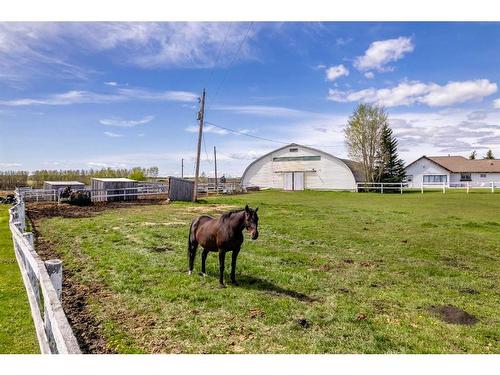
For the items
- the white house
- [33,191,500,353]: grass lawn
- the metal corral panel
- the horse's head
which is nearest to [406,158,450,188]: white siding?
the white house

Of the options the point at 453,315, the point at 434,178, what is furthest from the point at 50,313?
the point at 434,178

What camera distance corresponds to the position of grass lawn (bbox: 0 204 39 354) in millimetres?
4730

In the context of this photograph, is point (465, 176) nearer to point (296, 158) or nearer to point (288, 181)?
point (296, 158)

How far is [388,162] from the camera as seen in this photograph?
46500 mm

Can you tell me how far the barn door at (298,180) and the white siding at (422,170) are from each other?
20.1 m

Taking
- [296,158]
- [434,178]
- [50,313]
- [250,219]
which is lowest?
[50,313]

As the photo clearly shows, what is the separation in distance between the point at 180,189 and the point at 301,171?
71.7 feet

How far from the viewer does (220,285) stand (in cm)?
690

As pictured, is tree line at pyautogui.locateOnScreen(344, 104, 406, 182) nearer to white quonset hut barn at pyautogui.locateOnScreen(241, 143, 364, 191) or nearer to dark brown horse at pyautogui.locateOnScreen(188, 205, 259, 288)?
white quonset hut barn at pyautogui.locateOnScreen(241, 143, 364, 191)

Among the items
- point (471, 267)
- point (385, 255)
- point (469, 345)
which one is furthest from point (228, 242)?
point (471, 267)

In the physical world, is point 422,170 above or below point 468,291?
above

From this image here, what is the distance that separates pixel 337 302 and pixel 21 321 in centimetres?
528

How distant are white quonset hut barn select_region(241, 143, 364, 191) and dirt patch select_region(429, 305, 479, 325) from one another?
38.2m

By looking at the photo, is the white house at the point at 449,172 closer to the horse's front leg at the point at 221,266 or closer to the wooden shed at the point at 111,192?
the wooden shed at the point at 111,192
